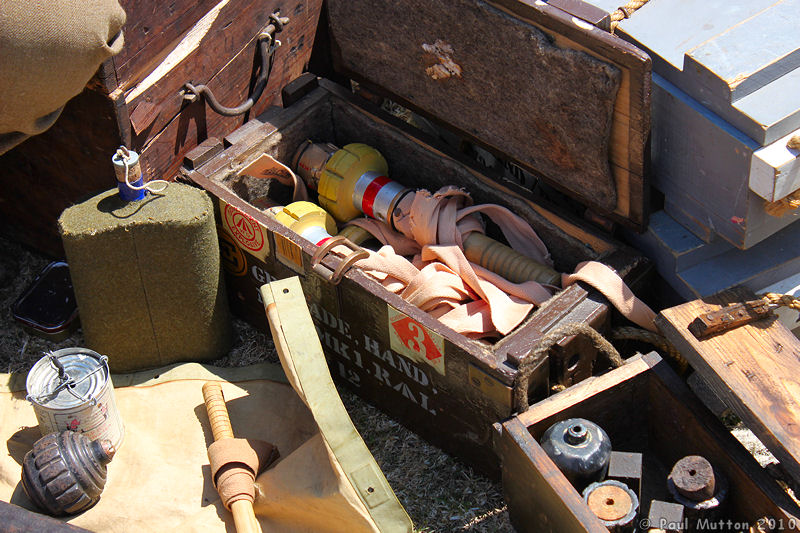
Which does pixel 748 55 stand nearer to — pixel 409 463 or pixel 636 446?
pixel 636 446

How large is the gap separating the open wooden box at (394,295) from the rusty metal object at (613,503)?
40 cm

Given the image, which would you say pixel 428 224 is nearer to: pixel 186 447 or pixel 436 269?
pixel 436 269

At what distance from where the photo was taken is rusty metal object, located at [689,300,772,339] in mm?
3193

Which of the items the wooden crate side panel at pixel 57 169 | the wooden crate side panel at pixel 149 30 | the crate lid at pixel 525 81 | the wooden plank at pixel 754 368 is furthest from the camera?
the wooden crate side panel at pixel 57 169

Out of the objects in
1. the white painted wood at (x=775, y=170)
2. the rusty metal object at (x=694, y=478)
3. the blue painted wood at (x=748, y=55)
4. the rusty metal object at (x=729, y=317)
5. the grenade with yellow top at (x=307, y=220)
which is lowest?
the grenade with yellow top at (x=307, y=220)

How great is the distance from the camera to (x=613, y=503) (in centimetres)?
308

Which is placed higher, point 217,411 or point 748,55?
point 748,55

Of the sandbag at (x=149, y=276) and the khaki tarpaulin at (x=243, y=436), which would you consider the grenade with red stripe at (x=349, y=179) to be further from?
the khaki tarpaulin at (x=243, y=436)

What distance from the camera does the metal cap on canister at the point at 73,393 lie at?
11.5ft

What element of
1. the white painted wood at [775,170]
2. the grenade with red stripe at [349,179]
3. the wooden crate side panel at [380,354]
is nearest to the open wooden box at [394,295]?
the wooden crate side panel at [380,354]

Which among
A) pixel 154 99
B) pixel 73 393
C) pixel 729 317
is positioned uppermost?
pixel 729 317

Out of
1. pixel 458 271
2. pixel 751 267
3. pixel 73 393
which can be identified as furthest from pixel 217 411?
pixel 751 267

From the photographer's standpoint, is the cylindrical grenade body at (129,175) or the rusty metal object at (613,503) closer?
the rusty metal object at (613,503)

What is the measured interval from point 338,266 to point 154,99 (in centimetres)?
103
